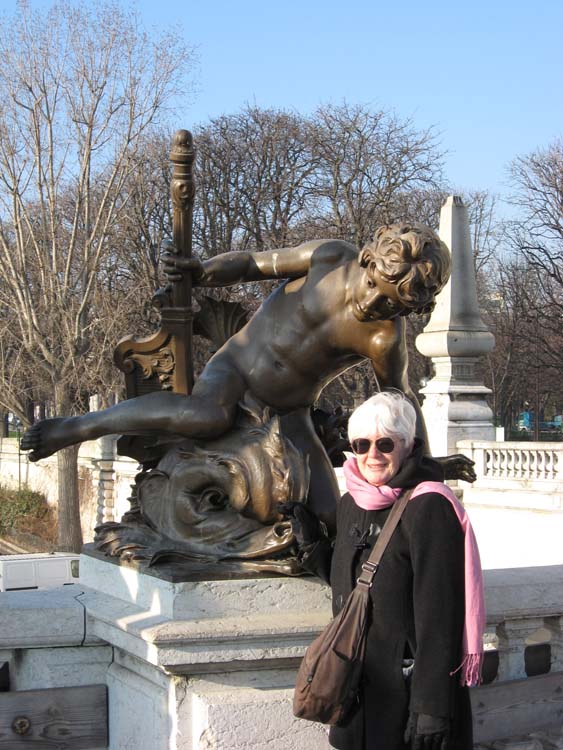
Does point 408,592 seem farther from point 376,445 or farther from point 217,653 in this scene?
point 217,653

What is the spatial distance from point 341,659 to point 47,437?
1853 mm

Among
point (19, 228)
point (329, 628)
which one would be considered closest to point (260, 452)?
point (329, 628)

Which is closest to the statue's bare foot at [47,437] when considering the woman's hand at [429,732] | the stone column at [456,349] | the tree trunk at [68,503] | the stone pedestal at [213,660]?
the stone pedestal at [213,660]

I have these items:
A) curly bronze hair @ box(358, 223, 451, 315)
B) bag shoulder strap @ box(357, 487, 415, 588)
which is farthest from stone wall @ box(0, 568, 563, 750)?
curly bronze hair @ box(358, 223, 451, 315)

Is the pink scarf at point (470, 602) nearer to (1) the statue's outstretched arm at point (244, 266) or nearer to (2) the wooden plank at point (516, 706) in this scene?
(2) the wooden plank at point (516, 706)

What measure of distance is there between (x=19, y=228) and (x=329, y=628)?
2022 cm

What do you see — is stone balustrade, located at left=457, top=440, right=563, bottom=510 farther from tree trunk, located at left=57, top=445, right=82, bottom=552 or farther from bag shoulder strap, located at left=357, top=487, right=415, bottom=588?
bag shoulder strap, located at left=357, top=487, right=415, bottom=588

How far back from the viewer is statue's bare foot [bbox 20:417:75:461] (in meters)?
4.21

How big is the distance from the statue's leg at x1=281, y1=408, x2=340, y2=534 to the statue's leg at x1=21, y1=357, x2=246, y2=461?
25 cm

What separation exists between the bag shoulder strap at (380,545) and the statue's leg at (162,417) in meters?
1.29

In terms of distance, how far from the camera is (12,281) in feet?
74.2

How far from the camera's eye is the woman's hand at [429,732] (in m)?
2.71

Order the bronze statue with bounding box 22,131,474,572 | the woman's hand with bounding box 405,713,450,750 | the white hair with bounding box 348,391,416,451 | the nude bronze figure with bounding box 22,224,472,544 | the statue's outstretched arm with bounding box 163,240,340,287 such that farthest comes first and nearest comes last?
the statue's outstretched arm with bounding box 163,240,340,287
the nude bronze figure with bounding box 22,224,472,544
the bronze statue with bounding box 22,131,474,572
the white hair with bounding box 348,391,416,451
the woman's hand with bounding box 405,713,450,750

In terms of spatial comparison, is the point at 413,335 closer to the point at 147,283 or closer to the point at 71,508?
the point at 147,283
